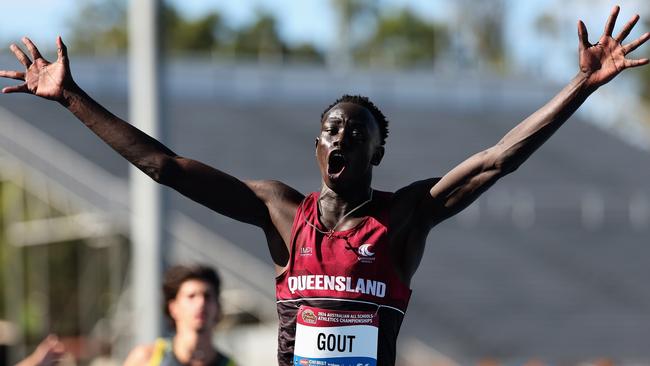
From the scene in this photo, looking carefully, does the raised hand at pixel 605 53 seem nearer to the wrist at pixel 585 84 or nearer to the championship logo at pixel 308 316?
the wrist at pixel 585 84

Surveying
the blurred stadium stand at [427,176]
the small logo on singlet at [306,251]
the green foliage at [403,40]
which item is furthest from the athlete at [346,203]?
the green foliage at [403,40]

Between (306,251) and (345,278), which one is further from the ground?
(306,251)

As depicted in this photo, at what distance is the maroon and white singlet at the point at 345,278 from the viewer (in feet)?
15.8

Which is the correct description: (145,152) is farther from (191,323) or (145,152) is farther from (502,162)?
(191,323)

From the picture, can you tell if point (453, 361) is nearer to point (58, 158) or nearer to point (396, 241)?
point (58, 158)

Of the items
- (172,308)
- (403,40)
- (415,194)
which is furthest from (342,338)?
(403,40)

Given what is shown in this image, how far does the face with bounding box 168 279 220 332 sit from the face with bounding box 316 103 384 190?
253 cm

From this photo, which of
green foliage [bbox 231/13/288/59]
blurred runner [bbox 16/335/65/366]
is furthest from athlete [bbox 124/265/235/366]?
green foliage [bbox 231/13/288/59]

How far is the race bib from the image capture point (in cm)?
481

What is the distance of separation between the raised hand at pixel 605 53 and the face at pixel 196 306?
121 inches

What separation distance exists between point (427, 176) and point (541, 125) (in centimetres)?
2629

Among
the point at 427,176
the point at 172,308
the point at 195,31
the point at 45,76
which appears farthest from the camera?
the point at 195,31

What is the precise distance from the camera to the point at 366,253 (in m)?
4.86

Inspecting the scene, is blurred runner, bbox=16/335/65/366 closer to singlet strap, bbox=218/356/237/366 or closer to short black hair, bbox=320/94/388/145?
singlet strap, bbox=218/356/237/366
